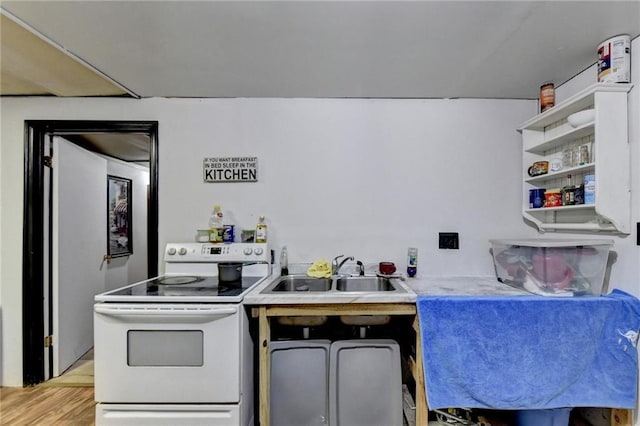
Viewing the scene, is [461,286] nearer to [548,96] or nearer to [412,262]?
[412,262]

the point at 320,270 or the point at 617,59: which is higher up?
the point at 617,59

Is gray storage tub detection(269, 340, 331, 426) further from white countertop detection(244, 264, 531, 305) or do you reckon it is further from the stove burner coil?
the stove burner coil

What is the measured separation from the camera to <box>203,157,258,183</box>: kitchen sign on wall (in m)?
2.24

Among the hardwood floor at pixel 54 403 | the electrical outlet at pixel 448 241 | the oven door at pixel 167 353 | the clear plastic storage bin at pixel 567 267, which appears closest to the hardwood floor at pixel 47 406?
the hardwood floor at pixel 54 403

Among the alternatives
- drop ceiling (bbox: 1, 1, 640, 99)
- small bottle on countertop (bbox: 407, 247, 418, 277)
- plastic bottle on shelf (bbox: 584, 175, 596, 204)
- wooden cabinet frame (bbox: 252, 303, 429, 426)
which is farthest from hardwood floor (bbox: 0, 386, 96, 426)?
plastic bottle on shelf (bbox: 584, 175, 596, 204)

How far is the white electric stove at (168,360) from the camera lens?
1489 mm

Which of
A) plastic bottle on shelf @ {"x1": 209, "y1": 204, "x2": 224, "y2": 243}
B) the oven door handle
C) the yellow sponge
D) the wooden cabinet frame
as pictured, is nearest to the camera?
the oven door handle

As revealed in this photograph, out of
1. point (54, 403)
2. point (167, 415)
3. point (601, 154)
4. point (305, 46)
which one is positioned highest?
point (305, 46)

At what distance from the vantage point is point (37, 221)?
7.33ft

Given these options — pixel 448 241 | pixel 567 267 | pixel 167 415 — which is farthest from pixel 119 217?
pixel 567 267

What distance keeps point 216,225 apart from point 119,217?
1.97m

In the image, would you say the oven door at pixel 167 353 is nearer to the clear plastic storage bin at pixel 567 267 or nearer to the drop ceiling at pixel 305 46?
the drop ceiling at pixel 305 46

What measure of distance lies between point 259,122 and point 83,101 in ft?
4.22

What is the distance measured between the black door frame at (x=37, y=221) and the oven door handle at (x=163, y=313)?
782mm
